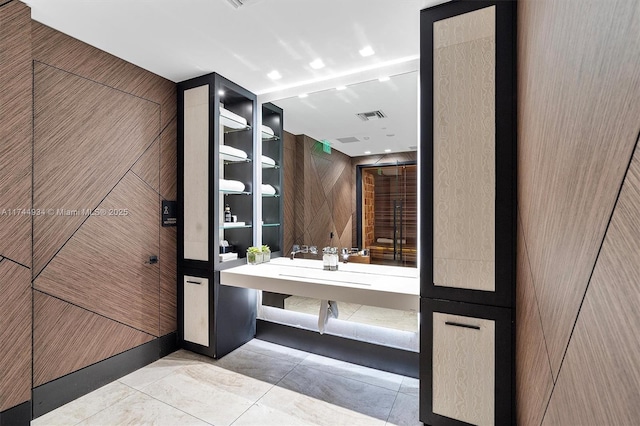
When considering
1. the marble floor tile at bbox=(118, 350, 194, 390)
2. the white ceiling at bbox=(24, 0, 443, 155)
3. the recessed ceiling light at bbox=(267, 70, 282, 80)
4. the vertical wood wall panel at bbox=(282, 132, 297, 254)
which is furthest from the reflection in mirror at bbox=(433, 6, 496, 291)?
the marble floor tile at bbox=(118, 350, 194, 390)

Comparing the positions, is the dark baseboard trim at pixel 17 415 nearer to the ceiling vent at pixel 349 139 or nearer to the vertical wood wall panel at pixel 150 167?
the vertical wood wall panel at pixel 150 167

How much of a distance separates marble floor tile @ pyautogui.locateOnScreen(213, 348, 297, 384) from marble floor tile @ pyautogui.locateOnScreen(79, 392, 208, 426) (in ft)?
2.04

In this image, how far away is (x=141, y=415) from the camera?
208cm

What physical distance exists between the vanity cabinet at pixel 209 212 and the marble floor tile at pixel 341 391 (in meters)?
0.87

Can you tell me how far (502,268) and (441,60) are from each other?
1.38 m

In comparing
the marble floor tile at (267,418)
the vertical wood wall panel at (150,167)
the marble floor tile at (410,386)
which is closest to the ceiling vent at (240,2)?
the vertical wood wall panel at (150,167)

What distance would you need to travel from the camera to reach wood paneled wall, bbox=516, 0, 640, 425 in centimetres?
55

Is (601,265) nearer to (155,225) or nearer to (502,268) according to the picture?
(502,268)

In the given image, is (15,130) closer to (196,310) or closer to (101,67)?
(101,67)

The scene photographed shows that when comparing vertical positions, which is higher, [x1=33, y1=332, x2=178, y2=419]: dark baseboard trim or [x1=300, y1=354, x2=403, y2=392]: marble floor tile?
[x1=33, y1=332, x2=178, y2=419]: dark baseboard trim

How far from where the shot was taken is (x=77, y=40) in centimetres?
231

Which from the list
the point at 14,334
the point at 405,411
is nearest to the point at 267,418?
the point at 405,411

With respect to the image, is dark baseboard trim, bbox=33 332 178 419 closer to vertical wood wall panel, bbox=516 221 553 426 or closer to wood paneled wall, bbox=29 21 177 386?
wood paneled wall, bbox=29 21 177 386

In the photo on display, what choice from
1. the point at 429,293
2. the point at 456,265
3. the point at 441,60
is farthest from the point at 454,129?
the point at 429,293
